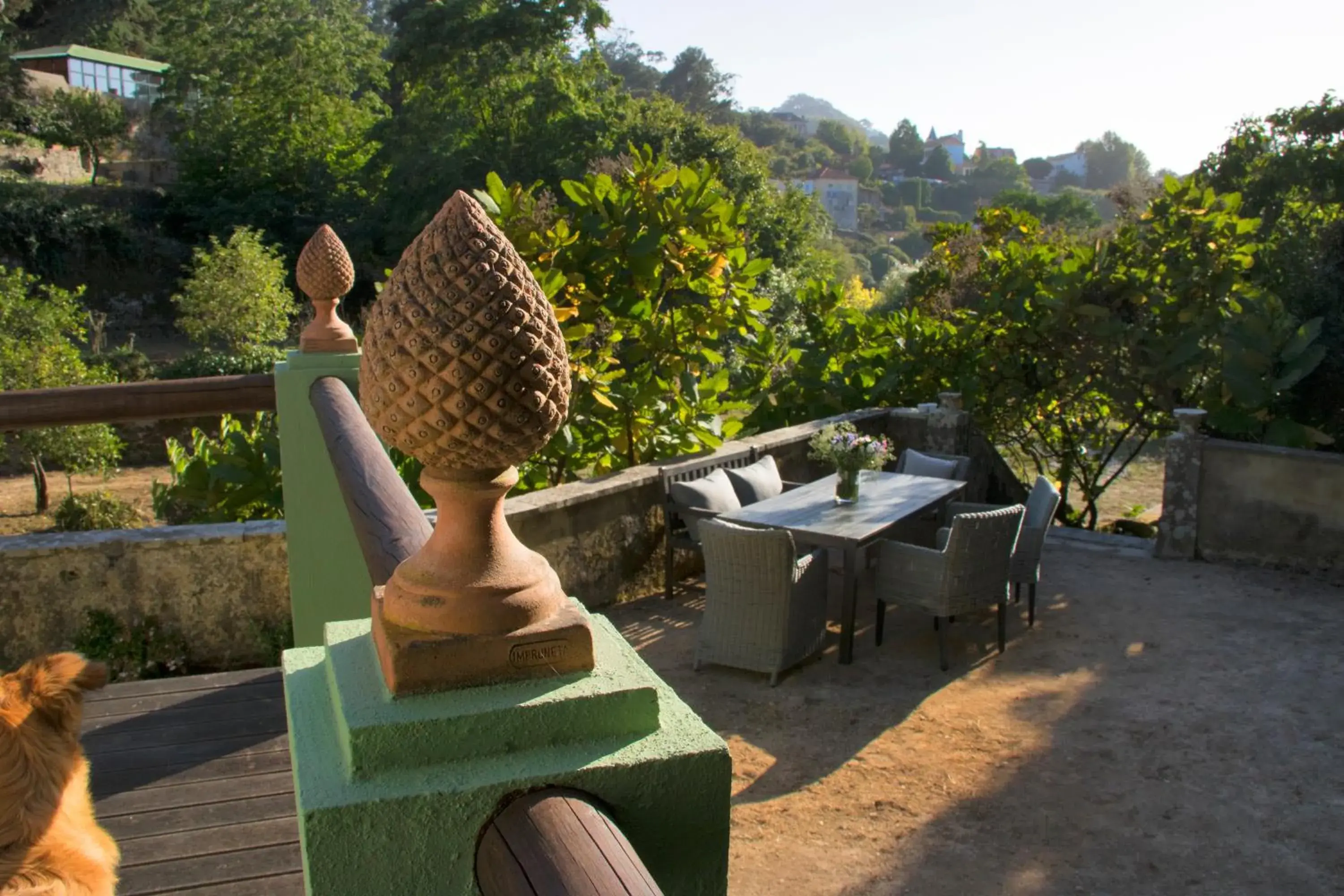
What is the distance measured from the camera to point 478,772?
917 millimetres

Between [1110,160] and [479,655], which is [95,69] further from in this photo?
[1110,160]

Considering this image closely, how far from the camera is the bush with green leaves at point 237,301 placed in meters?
21.9

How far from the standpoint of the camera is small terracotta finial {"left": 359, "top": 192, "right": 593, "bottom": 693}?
0.90 metres

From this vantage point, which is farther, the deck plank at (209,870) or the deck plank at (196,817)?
the deck plank at (196,817)

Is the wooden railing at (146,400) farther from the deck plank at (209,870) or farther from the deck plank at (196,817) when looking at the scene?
the deck plank at (209,870)

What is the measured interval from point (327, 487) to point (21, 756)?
1.03m

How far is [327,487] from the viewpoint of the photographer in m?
2.76

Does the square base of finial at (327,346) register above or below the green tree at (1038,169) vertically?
below

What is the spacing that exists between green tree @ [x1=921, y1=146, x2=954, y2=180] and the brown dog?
462 ft

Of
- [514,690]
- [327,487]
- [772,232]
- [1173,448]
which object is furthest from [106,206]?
[514,690]

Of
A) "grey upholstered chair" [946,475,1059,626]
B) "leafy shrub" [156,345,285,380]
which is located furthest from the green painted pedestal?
"leafy shrub" [156,345,285,380]

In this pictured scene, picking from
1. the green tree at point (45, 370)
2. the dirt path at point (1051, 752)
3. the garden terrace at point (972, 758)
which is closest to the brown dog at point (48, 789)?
the garden terrace at point (972, 758)

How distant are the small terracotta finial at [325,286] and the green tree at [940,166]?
139864 millimetres

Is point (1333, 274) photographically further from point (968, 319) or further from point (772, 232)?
point (772, 232)
